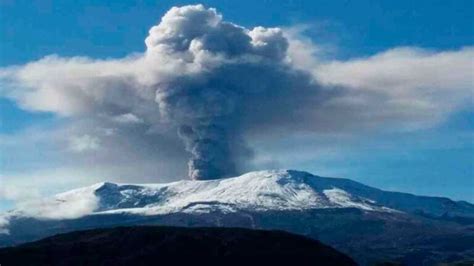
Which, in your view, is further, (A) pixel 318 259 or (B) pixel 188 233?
(B) pixel 188 233


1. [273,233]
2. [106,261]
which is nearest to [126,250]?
[106,261]

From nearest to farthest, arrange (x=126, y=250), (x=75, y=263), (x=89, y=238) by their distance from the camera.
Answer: (x=75, y=263)
(x=126, y=250)
(x=89, y=238)

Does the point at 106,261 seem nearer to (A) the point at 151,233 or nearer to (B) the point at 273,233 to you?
(A) the point at 151,233

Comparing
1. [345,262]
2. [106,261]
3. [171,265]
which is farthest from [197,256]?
[345,262]

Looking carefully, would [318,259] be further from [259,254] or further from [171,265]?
[171,265]

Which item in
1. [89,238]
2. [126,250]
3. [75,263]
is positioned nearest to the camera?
[75,263]

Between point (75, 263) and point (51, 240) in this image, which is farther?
point (51, 240)

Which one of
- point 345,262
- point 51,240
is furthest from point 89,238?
point 345,262

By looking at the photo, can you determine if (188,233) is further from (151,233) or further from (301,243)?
(301,243)
